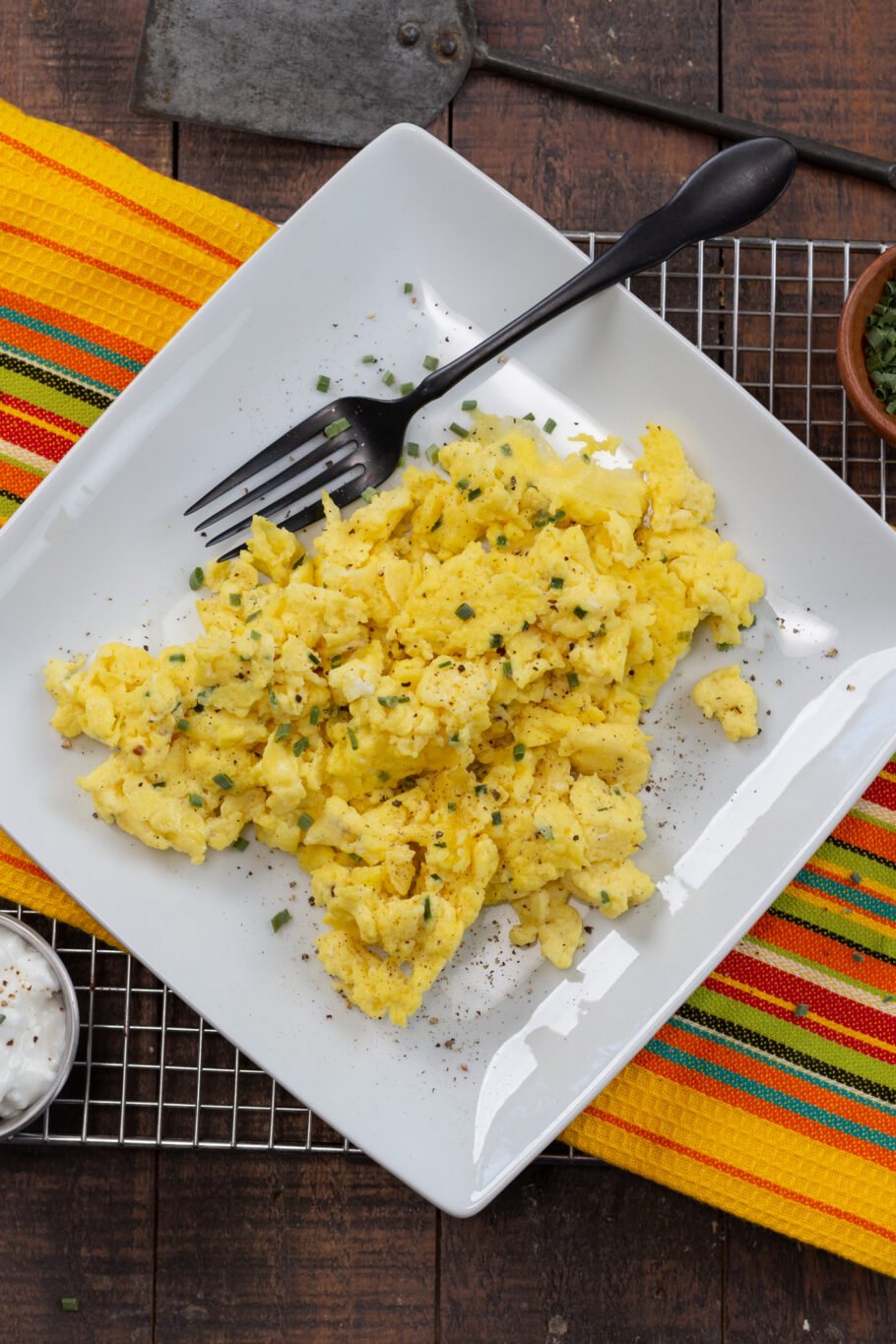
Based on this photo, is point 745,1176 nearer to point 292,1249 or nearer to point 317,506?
point 292,1249

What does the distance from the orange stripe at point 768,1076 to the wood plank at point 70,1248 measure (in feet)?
3.96

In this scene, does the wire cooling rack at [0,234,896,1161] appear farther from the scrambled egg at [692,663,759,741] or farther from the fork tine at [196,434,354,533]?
the fork tine at [196,434,354,533]

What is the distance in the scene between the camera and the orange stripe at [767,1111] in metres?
2.19

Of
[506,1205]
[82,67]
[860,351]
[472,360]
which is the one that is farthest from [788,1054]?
[82,67]

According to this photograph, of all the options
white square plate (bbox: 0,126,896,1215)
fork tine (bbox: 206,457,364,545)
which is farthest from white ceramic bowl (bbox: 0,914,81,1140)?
fork tine (bbox: 206,457,364,545)

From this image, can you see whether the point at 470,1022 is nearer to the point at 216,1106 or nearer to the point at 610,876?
the point at 610,876

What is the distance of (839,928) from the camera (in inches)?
86.7

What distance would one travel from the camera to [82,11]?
2.29 meters

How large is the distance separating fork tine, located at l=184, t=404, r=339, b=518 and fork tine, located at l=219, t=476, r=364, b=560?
0.37 feet

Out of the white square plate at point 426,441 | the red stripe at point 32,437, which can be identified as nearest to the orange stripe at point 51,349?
the red stripe at point 32,437

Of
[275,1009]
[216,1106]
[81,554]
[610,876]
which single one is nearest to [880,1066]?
[610,876]

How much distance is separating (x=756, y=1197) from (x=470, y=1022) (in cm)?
73

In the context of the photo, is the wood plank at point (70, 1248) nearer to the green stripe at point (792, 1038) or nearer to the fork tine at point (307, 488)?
the green stripe at point (792, 1038)

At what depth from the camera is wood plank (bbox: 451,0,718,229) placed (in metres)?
2.29
